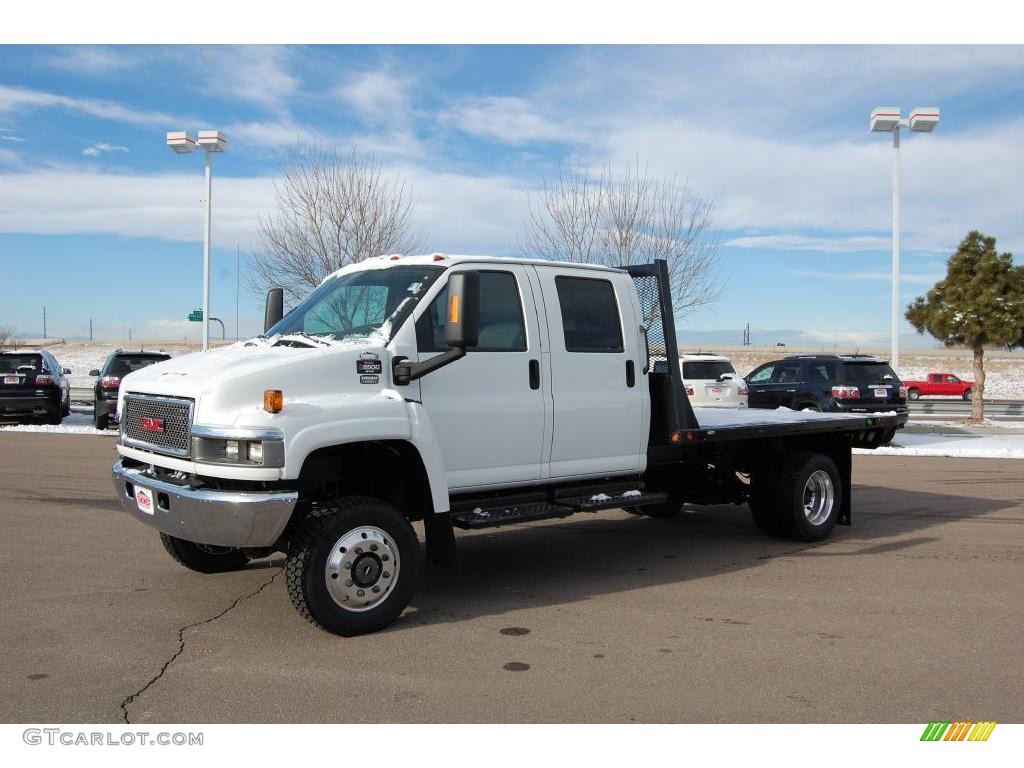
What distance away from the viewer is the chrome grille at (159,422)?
5.40 m

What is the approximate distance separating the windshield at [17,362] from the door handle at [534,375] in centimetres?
1731

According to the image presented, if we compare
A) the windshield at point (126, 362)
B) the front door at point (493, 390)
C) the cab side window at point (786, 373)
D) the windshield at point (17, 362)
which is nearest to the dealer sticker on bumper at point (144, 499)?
the front door at point (493, 390)

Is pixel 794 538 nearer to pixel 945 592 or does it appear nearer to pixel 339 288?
pixel 945 592

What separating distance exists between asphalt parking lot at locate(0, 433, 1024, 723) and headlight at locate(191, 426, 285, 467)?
1.06 metres

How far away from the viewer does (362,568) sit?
546cm

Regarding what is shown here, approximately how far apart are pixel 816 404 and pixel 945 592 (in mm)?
11963

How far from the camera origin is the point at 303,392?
537 cm

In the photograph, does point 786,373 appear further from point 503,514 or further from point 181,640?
point 181,640

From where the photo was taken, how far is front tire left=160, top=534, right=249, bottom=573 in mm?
6691

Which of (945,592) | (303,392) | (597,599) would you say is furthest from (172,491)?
(945,592)

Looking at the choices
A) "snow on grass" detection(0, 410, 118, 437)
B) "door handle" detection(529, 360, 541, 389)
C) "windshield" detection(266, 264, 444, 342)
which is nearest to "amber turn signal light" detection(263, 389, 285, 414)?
"windshield" detection(266, 264, 444, 342)

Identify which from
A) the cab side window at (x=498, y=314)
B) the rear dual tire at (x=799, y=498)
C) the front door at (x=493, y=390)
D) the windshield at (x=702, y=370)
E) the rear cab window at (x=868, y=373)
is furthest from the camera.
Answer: the rear cab window at (x=868, y=373)

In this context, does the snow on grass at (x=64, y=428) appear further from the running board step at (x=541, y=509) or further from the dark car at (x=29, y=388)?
the running board step at (x=541, y=509)
